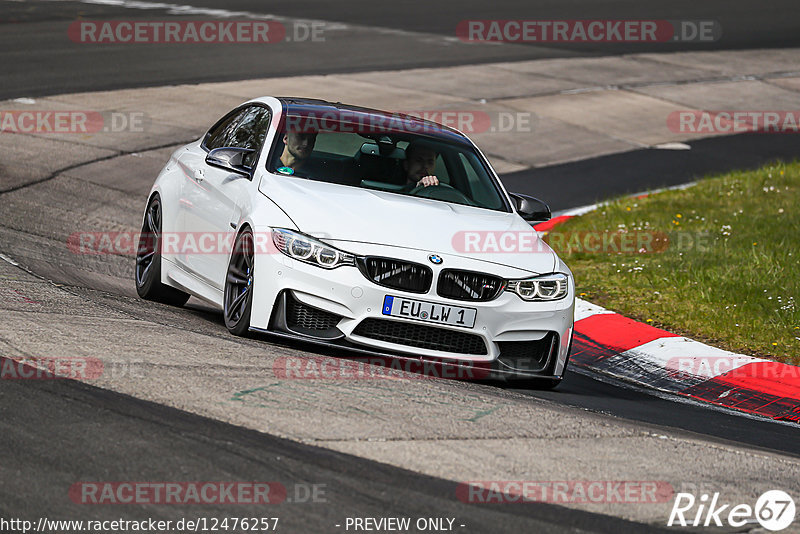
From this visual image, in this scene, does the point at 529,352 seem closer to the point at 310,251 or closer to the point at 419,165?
the point at 310,251

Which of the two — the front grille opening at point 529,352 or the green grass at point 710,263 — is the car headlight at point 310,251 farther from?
the green grass at point 710,263

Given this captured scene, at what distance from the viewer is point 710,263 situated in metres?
10.8

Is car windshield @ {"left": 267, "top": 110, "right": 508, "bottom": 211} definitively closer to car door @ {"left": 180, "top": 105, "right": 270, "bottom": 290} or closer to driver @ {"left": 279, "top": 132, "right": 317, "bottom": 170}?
driver @ {"left": 279, "top": 132, "right": 317, "bottom": 170}

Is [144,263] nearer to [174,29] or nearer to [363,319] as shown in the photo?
→ [363,319]

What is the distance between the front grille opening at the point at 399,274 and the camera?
6.73 meters

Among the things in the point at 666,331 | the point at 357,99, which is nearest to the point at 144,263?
the point at 666,331

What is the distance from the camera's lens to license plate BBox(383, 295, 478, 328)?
264 inches

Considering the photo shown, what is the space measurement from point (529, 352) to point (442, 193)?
1.42 metres

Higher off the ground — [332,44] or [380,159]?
[380,159]

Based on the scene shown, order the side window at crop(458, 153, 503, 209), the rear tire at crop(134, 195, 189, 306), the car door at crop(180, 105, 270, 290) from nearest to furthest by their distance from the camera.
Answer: the car door at crop(180, 105, 270, 290), the side window at crop(458, 153, 503, 209), the rear tire at crop(134, 195, 189, 306)

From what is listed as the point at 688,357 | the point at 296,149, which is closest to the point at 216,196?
the point at 296,149
